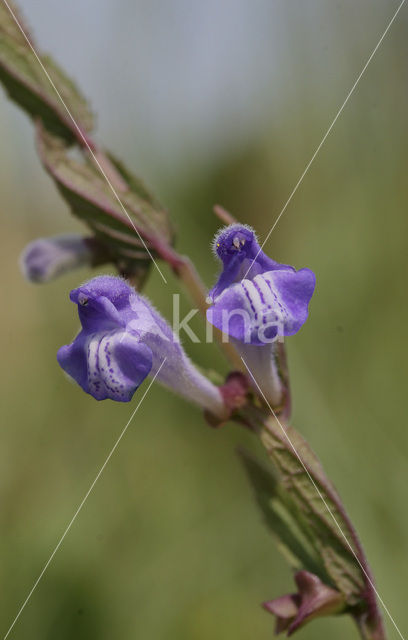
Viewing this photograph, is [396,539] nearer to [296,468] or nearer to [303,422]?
[303,422]

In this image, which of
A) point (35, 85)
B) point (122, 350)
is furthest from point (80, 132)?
point (122, 350)

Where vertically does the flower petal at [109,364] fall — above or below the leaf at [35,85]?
below

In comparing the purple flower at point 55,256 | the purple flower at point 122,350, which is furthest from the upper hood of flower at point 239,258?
the purple flower at point 55,256

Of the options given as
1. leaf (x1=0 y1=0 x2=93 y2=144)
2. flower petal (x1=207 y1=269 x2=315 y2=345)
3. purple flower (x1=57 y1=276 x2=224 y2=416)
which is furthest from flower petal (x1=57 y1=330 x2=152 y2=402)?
leaf (x1=0 y1=0 x2=93 y2=144)

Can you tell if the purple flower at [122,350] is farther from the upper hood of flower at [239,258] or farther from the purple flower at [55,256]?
the purple flower at [55,256]

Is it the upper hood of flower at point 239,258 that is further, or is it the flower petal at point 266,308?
the upper hood of flower at point 239,258

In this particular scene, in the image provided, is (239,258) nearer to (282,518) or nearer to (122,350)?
(122,350)
